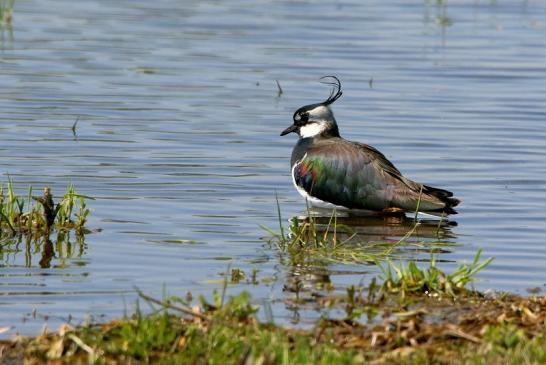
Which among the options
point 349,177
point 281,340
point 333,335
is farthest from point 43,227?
point 281,340

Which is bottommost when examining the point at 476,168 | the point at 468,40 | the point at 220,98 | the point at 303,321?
the point at 303,321

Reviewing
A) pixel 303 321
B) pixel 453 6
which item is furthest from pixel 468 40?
pixel 303 321

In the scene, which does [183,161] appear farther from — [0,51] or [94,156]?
[0,51]

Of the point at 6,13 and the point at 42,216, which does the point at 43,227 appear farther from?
the point at 6,13

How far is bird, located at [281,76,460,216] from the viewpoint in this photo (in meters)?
10.5

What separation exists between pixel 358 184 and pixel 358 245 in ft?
4.54

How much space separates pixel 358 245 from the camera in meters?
9.34

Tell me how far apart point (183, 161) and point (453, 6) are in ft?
35.4

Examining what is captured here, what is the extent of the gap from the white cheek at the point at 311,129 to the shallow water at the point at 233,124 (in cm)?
47

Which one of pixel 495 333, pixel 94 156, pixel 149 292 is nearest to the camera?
pixel 495 333

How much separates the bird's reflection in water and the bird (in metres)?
0.12

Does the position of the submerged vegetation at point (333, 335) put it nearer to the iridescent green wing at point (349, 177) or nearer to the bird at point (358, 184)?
the bird at point (358, 184)

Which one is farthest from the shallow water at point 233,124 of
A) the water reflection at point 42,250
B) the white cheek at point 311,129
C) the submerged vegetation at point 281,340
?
the submerged vegetation at point 281,340

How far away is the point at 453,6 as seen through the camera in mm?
21984
